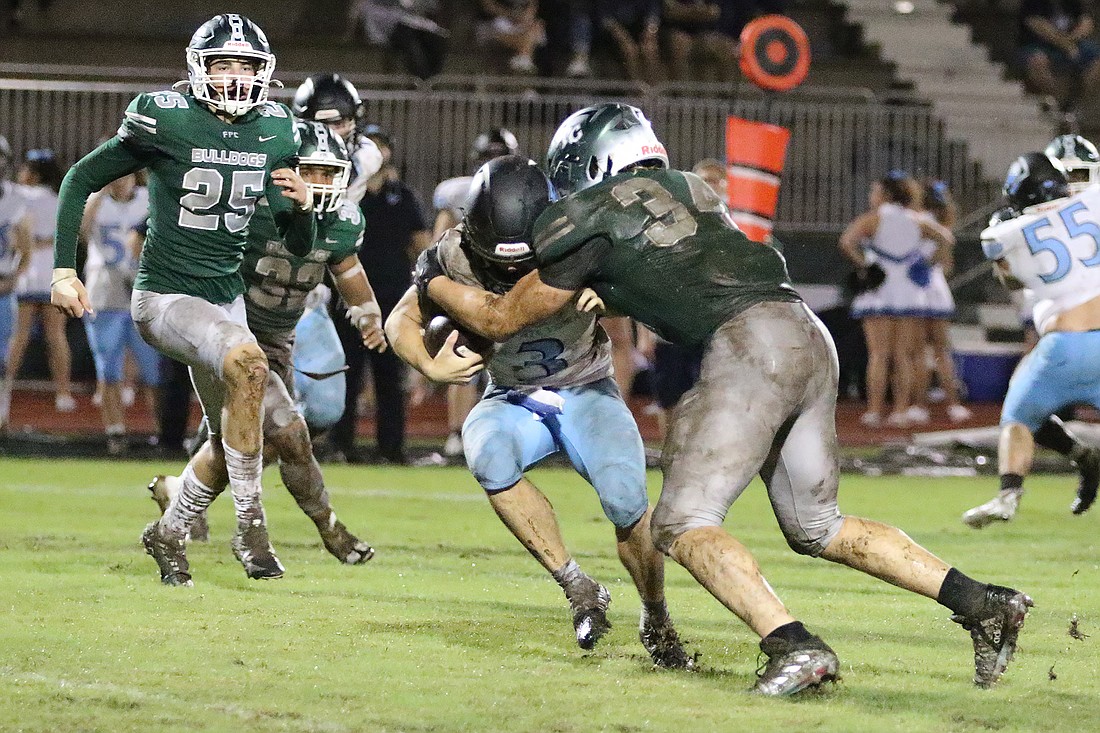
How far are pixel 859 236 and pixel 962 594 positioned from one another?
10055mm

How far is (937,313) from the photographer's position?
1490 centimetres

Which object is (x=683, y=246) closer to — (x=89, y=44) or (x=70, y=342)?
(x=70, y=342)

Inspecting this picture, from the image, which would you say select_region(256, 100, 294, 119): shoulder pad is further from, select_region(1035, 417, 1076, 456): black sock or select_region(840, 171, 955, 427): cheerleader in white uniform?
select_region(840, 171, 955, 427): cheerleader in white uniform

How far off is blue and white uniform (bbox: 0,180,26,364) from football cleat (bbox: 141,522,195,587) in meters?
6.49

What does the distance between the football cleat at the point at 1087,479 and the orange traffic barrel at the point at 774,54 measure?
491cm

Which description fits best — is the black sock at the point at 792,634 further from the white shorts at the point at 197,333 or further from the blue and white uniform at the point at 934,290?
the blue and white uniform at the point at 934,290

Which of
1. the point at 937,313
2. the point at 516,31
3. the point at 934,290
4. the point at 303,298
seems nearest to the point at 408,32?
the point at 516,31

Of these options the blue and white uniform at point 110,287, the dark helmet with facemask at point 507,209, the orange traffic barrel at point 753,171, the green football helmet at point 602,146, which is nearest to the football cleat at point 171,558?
the dark helmet with facemask at point 507,209

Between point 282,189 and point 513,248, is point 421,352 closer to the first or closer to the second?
point 513,248

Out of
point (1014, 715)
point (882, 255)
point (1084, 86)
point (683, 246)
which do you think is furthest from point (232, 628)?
point (1084, 86)

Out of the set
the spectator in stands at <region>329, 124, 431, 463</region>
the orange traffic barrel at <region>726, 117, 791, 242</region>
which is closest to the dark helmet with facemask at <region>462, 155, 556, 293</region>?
the spectator in stands at <region>329, 124, 431, 463</region>

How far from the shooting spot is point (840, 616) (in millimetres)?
6219

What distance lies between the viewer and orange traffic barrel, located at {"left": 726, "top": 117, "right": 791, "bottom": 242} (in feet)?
40.4

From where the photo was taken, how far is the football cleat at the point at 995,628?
475 cm
